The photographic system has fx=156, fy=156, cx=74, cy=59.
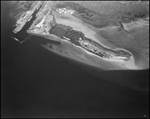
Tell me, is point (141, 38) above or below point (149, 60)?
above

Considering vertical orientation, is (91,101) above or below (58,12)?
below

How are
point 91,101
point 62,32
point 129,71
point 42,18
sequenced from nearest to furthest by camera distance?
1. point 91,101
2. point 129,71
3. point 62,32
4. point 42,18

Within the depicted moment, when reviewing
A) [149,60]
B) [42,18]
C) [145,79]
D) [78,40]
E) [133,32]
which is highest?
[42,18]

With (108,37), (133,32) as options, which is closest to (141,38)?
(133,32)

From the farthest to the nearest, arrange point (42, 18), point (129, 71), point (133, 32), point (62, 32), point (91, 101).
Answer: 1. point (42, 18)
2. point (62, 32)
3. point (133, 32)
4. point (129, 71)
5. point (91, 101)

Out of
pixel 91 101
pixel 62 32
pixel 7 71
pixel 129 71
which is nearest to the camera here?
pixel 91 101

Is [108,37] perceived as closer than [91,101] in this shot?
No

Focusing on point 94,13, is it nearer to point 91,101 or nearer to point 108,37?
point 108,37

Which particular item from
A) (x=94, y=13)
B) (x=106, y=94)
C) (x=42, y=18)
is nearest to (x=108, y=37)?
(x=94, y=13)

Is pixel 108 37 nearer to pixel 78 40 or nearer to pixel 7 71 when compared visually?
pixel 78 40
